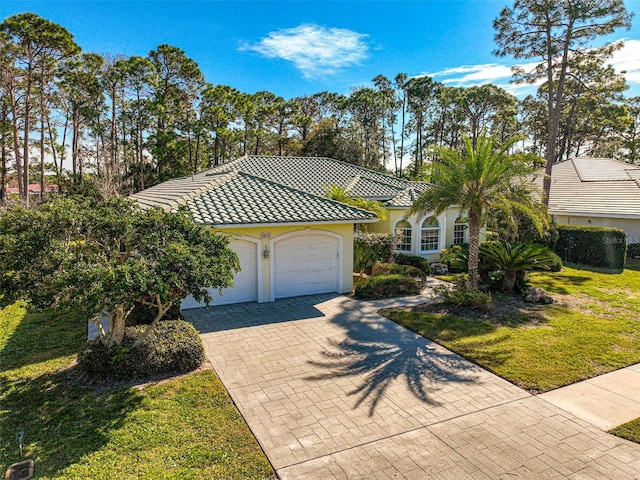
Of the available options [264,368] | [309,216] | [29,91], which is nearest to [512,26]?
[309,216]

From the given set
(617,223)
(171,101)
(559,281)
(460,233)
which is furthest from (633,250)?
(171,101)

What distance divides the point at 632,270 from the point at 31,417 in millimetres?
24221

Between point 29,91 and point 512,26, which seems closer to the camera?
point 512,26

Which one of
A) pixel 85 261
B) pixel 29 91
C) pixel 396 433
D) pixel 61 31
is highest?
pixel 61 31

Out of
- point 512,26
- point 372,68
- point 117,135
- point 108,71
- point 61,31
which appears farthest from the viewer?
point 372,68

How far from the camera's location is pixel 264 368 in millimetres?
8742

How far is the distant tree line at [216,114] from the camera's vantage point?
26391mm

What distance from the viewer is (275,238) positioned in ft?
45.2

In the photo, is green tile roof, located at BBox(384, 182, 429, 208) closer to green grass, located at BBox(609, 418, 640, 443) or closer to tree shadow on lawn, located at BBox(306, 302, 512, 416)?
tree shadow on lawn, located at BBox(306, 302, 512, 416)

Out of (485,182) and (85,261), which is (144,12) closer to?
(85,261)

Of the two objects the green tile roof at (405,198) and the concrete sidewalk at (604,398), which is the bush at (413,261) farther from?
the concrete sidewalk at (604,398)

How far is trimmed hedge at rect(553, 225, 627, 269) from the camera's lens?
62.9ft

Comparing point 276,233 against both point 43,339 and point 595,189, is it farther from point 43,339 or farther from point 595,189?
point 595,189

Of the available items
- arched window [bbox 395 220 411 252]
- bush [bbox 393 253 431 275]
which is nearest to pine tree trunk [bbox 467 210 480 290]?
bush [bbox 393 253 431 275]
